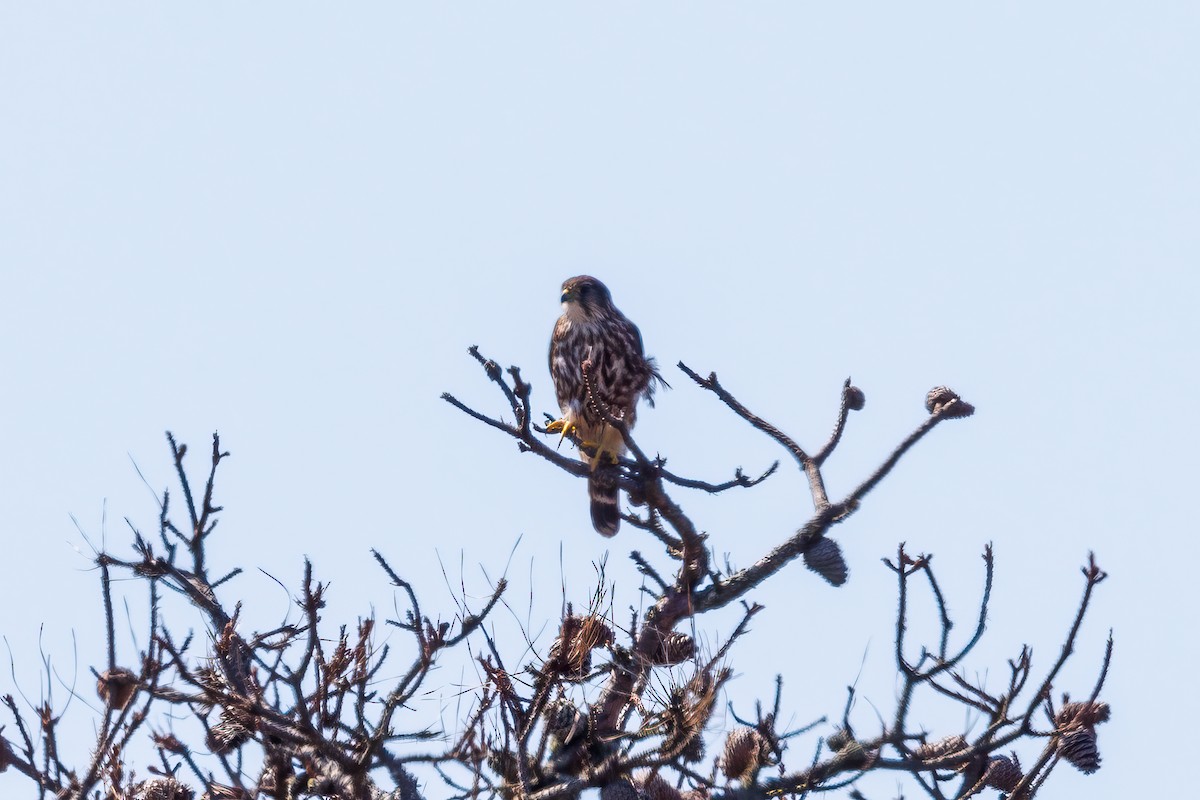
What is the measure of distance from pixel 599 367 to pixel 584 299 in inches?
18.4

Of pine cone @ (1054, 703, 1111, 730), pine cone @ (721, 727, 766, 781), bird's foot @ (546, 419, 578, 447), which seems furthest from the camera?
bird's foot @ (546, 419, 578, 447)

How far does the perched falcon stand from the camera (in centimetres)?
703

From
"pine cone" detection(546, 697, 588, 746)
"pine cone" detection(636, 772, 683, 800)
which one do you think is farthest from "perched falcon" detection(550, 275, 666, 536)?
"pine cone" detection(546, 697, 588, 746)

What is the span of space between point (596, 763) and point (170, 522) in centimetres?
194

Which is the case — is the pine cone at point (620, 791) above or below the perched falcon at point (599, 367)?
below

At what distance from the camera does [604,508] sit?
279 inches

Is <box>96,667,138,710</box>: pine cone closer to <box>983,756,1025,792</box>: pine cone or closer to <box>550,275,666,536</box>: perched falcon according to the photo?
<box>983,756,1025,792</box>: pine cone

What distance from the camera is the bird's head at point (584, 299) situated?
7316mm

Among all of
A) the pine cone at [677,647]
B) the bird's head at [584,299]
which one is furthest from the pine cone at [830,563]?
the bird's head at [584,299]

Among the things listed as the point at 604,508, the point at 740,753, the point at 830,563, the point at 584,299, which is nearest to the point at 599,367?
the point at 584,299

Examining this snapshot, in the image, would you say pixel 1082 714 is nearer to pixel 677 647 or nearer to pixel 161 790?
pixel 677 647

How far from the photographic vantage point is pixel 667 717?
3621 millimetres

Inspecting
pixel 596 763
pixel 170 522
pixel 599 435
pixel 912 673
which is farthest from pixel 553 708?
pixel 599 435

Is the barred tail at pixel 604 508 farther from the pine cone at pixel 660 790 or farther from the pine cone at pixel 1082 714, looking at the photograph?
the pine cone at pixel 1082 714
